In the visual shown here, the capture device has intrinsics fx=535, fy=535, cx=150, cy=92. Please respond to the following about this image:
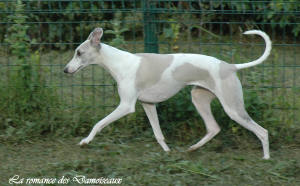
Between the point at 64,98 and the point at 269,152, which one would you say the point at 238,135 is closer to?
the point at 269,152

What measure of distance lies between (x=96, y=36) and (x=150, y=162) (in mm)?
1313

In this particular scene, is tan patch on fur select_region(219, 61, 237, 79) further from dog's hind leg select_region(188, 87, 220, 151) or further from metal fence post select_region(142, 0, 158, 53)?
metal fence post select_region(142, 0, 158, 53)

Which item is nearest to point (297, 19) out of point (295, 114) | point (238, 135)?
point (295, 114)

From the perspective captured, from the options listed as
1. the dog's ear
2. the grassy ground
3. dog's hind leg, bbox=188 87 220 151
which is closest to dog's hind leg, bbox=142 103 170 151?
the grassy ground

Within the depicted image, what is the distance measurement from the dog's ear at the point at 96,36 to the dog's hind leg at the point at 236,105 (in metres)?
1.25

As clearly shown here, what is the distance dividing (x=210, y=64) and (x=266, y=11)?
116cm

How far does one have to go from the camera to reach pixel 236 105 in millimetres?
5062

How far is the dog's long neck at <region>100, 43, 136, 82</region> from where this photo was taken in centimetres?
518

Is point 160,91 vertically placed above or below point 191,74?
below

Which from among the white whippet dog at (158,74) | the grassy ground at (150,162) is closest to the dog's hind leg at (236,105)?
the white whippet dog at (158,74)

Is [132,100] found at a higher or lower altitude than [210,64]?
lower

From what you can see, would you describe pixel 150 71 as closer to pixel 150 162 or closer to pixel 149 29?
pixel 149 29

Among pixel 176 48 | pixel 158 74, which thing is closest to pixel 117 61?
pixel 158 74

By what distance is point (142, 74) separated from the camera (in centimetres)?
521
